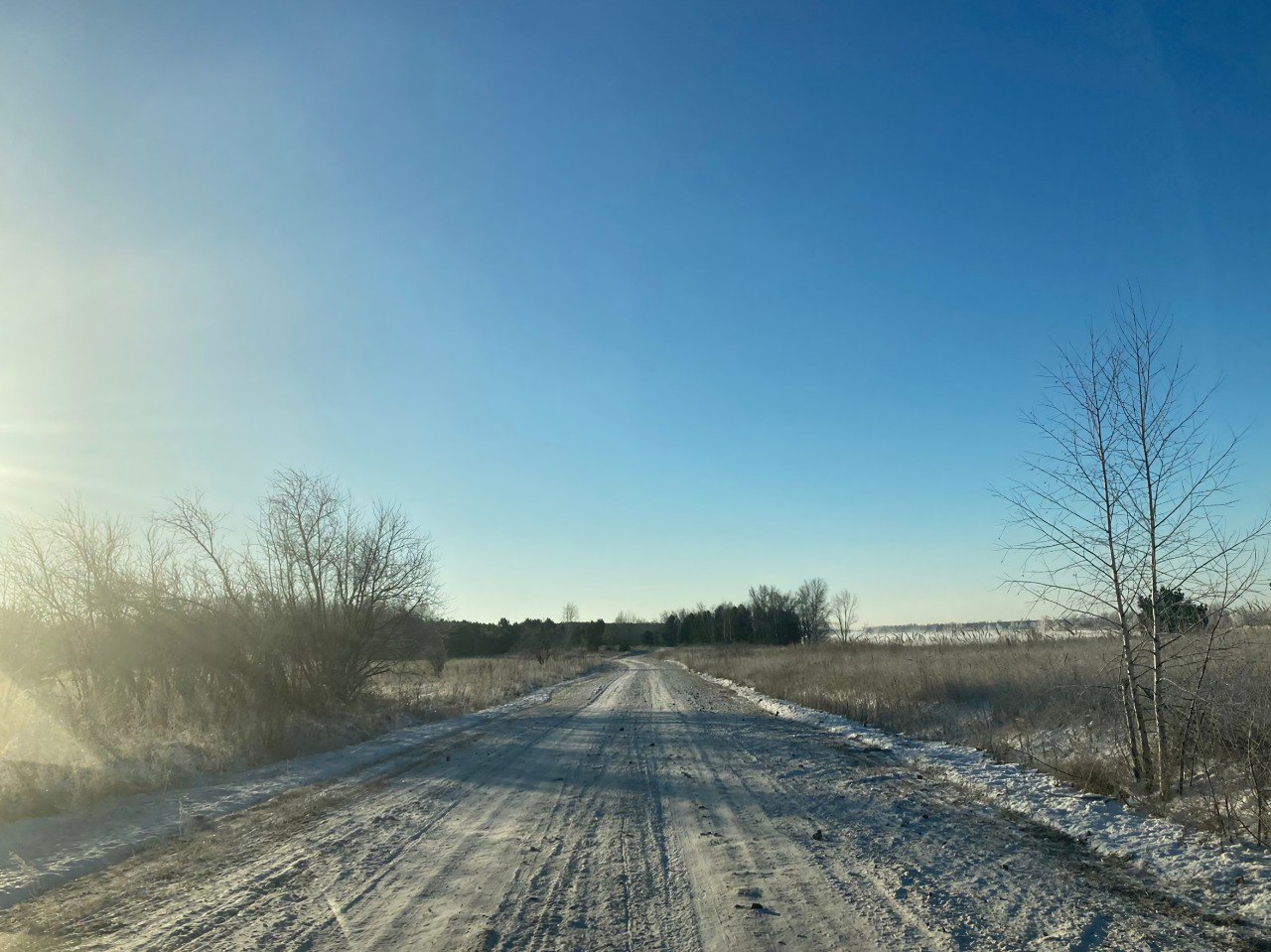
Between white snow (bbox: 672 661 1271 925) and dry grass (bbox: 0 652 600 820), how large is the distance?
A: 11.6 m

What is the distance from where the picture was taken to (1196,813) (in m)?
7.46

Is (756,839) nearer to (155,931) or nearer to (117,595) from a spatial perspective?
(155,931)

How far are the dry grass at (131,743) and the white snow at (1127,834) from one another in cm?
1163

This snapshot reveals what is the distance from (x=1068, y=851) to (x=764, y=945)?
393cm

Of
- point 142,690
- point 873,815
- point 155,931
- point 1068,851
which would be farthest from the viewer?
point 142,690

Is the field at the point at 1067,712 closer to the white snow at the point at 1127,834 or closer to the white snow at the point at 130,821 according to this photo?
the white snow at the point at 1127,834

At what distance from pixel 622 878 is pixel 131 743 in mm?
10772

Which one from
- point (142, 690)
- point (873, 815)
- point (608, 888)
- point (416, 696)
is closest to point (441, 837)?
point (608, 888)

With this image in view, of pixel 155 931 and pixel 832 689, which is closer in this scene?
pixel 155 931

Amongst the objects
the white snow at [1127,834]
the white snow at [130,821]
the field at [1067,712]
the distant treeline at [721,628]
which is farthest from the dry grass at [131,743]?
the distant treeline at [721,628]

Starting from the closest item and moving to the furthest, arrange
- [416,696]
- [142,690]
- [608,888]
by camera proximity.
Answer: [608,888] < [142,690] < [416,696]

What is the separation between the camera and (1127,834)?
24.3 ft

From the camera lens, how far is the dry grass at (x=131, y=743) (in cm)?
1000

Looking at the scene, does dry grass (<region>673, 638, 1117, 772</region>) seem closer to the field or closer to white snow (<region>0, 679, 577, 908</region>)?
the field
